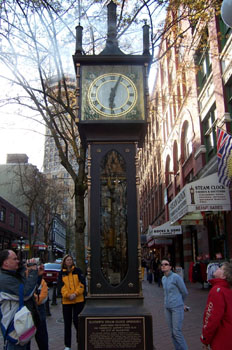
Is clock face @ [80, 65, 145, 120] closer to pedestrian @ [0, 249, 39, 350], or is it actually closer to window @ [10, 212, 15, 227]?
pedestrian @ [0, 249, 39, 350]

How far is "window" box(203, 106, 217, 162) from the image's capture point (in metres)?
16.6

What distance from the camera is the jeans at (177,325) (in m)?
5.48

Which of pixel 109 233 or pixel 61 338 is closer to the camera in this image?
pixel 109 233

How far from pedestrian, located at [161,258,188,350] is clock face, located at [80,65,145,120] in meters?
2.95

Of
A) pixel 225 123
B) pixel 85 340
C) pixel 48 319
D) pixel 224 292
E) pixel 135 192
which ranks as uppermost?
pixel 225 123

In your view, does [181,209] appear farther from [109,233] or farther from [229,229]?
[109,233]

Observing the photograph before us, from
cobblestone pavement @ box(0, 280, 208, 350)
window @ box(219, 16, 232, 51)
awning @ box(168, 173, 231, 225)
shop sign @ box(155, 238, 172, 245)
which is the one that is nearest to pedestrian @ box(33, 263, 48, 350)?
cobblestone pavement @ box(0, 280, 208, 350)

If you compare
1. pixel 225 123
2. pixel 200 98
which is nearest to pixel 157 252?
pixel 200 98

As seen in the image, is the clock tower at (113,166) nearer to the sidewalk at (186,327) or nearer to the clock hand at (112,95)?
the clock hand at (112,95)

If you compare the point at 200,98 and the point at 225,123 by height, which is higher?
the point at 200,98

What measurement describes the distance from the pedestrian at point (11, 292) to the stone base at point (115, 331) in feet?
2.57

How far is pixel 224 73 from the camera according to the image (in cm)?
1441

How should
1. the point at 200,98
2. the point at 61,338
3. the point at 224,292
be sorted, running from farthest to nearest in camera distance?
the point at 200,98
the point at 61,338
the point at 224,292

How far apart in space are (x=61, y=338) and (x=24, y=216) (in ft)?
134
